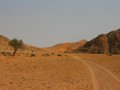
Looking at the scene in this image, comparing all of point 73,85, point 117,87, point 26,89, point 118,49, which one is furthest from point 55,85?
point 118,49

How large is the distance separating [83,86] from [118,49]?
83.8 meters

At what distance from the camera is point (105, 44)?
382 feet

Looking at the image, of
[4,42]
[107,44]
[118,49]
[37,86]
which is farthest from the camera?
[4,42]

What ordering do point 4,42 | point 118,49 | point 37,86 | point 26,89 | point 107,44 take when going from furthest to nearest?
1. point 4,42
2. point 107,44
3. point 118,49
4. point 37,86
5. point 26,89

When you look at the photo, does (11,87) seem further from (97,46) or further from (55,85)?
(97,46)

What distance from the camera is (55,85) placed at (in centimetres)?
2464

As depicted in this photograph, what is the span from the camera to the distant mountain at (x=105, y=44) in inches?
4401

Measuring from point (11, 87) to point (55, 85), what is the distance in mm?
3343

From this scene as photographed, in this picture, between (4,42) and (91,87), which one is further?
(4,42)

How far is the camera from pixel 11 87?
23.2m

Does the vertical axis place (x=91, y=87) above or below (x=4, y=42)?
below

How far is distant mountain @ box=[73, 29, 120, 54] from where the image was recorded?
112 m

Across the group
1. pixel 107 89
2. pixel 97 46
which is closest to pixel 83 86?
pixel 107 89

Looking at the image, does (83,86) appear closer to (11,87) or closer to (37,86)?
(37,86)
